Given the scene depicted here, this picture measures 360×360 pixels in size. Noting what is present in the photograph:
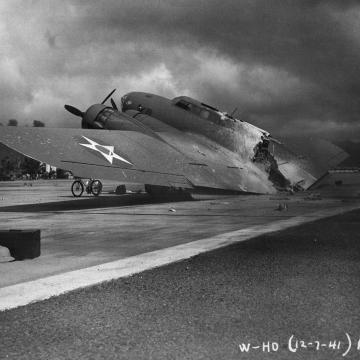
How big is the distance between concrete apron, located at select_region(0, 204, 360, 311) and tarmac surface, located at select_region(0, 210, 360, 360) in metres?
0.30

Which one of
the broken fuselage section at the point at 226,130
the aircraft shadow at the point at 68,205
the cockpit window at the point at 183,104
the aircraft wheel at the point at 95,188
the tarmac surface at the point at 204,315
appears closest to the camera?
the tarmac surface at the point at 204,315

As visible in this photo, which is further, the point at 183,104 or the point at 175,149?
the point at 183,104

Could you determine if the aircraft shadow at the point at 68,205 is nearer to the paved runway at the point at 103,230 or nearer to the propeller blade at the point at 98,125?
Answer: the paved runway at the point at 103,230

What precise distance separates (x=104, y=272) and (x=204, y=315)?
2748 millimetres

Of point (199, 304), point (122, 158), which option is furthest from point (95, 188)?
point (199, 304)

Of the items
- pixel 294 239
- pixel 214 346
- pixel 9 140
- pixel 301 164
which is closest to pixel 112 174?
pixel 9 140

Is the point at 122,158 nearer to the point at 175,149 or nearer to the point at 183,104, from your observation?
the point at 175,149

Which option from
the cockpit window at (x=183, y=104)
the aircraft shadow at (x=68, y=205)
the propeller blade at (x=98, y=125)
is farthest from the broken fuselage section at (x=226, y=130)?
the aircraft shadow at (x=68, y=205)

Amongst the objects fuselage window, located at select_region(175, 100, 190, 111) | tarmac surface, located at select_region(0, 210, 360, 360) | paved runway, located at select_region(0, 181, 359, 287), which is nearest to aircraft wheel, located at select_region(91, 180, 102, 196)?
A: fuselage window, located at select_region(175, 100, 190, 111)

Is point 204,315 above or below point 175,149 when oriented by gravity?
below

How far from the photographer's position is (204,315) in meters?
5.09

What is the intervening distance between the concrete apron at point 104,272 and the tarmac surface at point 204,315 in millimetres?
303

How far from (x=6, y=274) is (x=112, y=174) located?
11.3 metres

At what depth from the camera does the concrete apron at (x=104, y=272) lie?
603 cm
